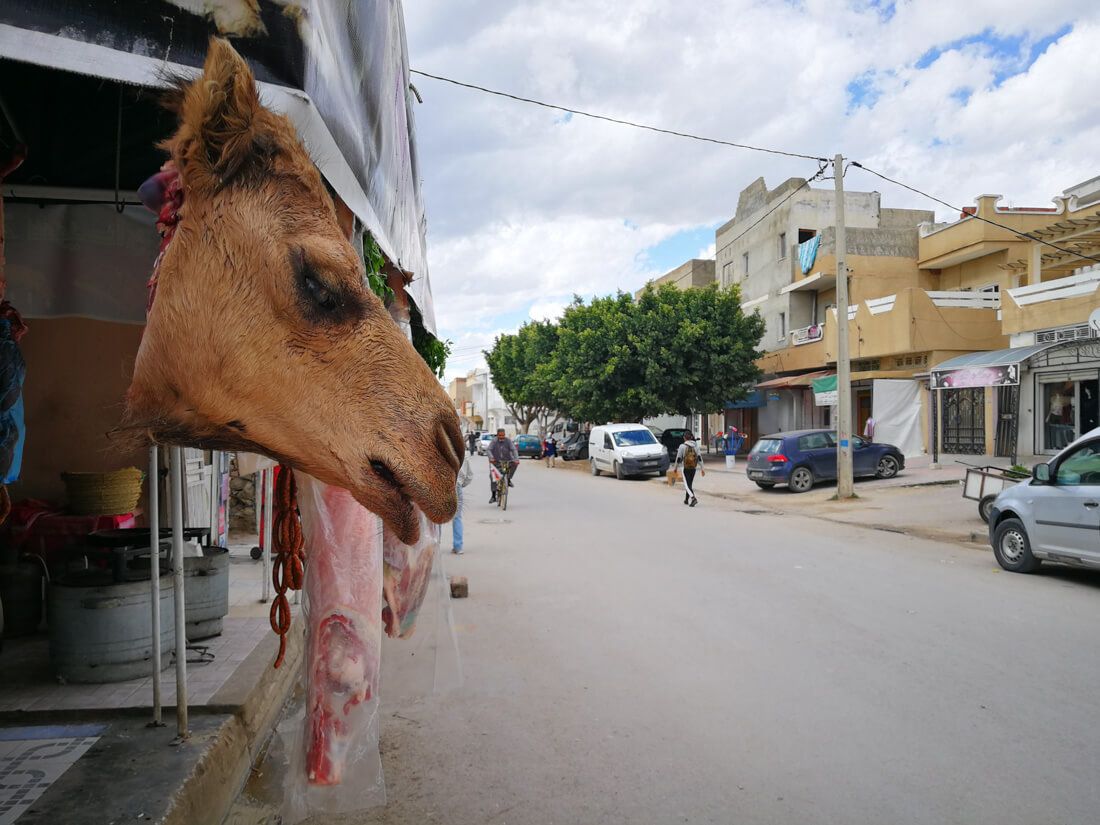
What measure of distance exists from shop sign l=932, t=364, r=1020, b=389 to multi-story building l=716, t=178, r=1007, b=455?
2861 mm

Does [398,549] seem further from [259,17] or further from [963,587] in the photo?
[963,587]

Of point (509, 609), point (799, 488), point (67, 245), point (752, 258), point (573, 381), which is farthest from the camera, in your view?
point (752, 258)

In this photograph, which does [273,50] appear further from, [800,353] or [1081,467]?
[800,353]

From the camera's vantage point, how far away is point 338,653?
2.29 meters

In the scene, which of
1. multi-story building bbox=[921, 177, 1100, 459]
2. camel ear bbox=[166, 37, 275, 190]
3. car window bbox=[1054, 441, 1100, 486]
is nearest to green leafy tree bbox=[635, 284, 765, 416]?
multi-story building bbox=[921, 177, 1100, 459]

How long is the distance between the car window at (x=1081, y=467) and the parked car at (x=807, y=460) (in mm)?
10830

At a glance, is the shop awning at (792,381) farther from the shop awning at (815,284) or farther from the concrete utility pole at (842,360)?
the concrete utility pole at (842,360)

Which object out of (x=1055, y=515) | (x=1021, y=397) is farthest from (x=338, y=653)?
(x=1021, y=397)

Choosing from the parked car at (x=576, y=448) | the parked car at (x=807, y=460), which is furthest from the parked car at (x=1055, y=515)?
the parked car at (x=576, y=448)

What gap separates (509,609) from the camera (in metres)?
7.04

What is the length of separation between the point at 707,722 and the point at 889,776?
1.01 meters

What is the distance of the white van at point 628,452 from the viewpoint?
78.7 feet

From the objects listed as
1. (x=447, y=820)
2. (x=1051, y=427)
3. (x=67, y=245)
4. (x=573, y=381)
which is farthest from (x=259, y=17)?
(x=573, y=381)

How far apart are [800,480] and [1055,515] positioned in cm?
1112
